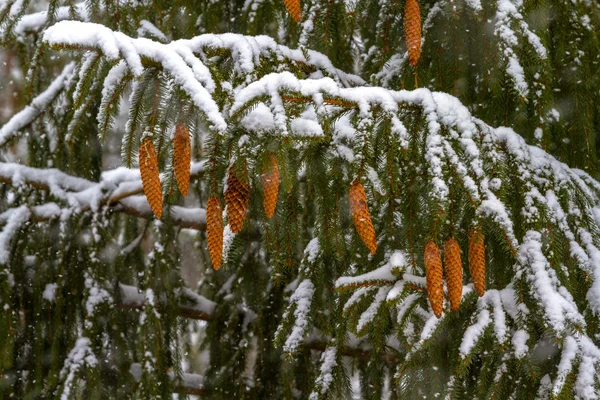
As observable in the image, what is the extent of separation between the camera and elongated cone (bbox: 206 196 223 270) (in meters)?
1.51

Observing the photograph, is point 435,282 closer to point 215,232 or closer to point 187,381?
point 215,232

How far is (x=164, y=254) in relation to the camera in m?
3.38

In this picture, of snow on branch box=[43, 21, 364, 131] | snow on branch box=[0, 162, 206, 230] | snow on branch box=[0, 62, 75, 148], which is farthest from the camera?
snow on branch box=[0, 62, 75, 148]

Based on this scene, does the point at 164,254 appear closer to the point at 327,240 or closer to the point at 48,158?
the point at 48,158

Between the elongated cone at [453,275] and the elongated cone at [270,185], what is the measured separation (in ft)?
1.63

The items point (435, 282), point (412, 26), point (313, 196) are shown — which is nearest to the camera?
point (435, 282)

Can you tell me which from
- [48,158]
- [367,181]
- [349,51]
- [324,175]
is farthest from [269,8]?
[48,158]

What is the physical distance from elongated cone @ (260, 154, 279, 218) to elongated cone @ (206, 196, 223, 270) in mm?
119

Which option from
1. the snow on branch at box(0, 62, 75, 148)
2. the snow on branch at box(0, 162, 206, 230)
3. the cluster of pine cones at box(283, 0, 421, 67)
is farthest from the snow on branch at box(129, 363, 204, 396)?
the cluster of pine cones at box(283, 0, 421, 67)

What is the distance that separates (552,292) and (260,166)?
992 millimetres

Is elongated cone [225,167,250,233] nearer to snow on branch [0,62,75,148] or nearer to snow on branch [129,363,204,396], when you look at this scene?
snow on branch [129,363,204,396]

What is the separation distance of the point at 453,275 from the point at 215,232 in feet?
2.06

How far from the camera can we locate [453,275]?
1.68 metres

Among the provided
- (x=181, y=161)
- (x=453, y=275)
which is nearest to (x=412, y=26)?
(x=453, y=275)
